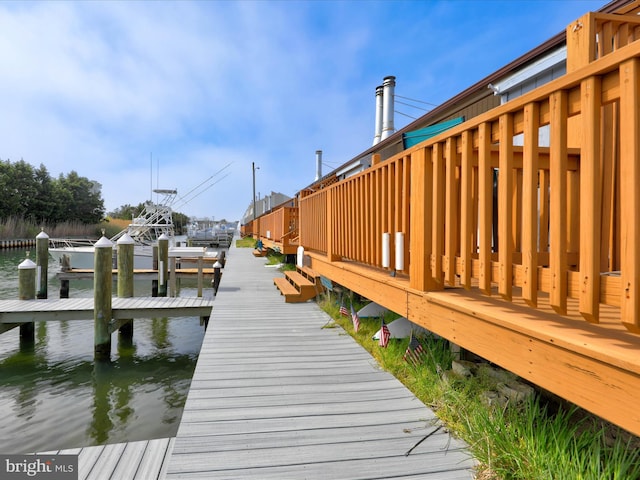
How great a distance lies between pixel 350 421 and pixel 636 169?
6.73 ft

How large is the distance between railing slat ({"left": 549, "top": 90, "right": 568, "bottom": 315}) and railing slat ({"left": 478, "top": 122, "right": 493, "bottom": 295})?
0.39 metres

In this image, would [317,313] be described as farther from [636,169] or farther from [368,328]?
[636,169]

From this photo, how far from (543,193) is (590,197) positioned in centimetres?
145

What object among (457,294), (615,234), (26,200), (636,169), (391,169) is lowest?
(457,294)

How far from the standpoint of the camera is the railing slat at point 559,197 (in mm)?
1516

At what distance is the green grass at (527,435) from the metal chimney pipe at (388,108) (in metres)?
8.75

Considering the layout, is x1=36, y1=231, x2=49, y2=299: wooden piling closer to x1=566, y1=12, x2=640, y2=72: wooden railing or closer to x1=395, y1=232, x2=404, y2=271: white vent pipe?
x1=395, y1=232, x2=404, y2=271: white vent pipe

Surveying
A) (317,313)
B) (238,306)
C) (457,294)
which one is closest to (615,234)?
(457,294)

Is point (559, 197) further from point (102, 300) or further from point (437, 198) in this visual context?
point (102, 300)

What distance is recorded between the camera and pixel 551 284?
62.3 inches

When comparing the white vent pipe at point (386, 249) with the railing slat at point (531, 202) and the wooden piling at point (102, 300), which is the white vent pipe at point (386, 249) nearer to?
the railing slat at point (531, 202)

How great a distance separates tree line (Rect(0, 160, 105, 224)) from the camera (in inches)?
1581

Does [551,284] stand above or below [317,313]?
above

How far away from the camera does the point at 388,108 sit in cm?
1071
